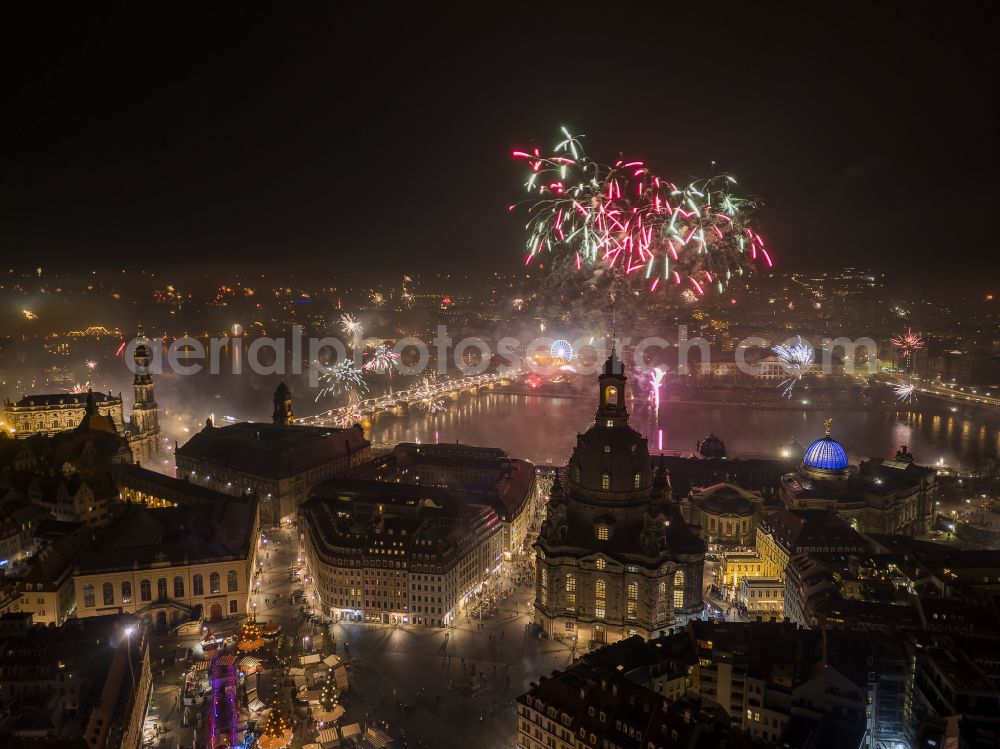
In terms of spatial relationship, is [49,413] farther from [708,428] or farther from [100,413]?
[708,428]

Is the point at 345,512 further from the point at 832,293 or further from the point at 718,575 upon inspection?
the point at 832,293

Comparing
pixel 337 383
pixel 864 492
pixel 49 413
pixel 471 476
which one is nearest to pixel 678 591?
pixel 864 492

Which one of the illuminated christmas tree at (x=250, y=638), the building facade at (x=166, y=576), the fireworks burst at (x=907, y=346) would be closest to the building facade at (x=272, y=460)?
the building facade at (x=166, y=576)

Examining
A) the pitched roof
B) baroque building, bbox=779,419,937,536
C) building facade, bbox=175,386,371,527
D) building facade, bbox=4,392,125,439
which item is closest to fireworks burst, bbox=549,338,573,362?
the pitched roof

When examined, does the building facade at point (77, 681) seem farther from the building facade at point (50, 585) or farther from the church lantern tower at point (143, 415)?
the church lantern tower at point (143, 415)

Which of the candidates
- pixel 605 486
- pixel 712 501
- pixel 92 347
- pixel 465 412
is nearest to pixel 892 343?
pixel 465 412
